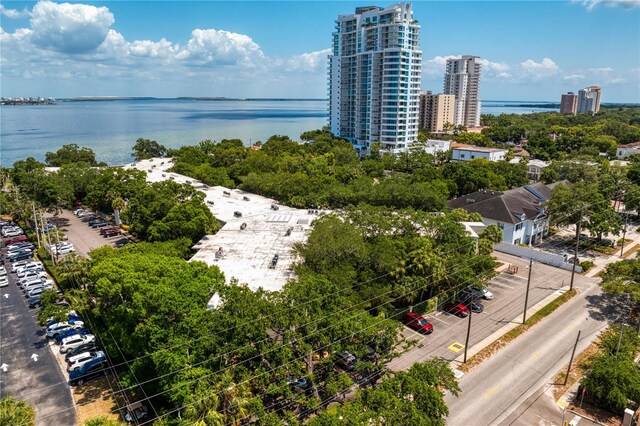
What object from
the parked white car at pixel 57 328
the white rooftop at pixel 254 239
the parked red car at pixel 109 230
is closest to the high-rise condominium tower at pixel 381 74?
the white rooftop at pixel 254 239

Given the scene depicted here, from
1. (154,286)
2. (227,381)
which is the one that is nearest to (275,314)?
(227,381)

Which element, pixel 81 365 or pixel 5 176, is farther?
pixel 5 176

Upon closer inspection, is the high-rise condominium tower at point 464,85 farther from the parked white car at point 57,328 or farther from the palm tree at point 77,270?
the parked white car at point 57,328

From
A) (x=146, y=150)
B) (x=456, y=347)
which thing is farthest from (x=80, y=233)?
(x=146, y=150)

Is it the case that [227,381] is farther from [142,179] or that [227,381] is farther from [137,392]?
[142,179]

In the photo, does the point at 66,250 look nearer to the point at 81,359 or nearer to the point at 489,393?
the point at 81,359

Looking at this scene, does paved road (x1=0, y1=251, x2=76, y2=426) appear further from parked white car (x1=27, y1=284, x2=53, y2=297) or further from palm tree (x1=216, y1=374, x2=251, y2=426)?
palm tree (x1=216, y1=374, x2=251, y2=426)
